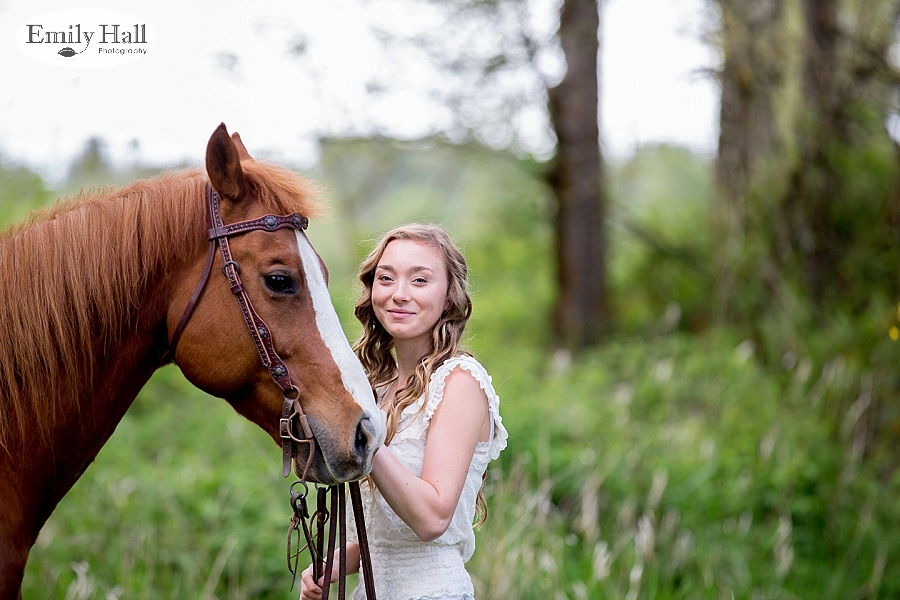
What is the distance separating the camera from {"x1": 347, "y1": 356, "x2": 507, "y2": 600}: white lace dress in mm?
2107

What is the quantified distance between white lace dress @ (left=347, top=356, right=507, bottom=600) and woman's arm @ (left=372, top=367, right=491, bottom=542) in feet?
0.12

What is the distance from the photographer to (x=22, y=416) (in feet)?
6.75

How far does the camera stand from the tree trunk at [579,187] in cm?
844

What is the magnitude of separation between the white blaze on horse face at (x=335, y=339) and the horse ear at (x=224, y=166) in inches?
7.8

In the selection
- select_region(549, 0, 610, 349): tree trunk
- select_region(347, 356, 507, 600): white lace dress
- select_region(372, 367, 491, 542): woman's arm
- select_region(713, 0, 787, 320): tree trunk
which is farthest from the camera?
select_region(549, 0, 610, 349): tree trunk

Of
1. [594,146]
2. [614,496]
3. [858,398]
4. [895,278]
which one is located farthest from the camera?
[594,146]

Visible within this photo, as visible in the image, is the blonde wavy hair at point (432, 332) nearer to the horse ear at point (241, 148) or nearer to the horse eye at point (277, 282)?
the horse eye at point (277, 282)

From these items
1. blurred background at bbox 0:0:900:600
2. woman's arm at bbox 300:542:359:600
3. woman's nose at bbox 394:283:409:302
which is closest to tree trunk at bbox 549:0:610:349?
blurred background at bbox 0:0:900:600

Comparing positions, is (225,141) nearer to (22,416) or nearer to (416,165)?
(22,416)

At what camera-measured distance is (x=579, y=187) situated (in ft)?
A: 28.9

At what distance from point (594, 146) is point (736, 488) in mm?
4442

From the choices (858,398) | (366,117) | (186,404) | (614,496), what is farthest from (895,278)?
(186,404)

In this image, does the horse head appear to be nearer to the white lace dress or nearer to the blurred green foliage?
the white lace dress

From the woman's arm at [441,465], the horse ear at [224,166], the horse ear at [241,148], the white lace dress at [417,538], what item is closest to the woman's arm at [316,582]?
the white lace dress at [417,538]
